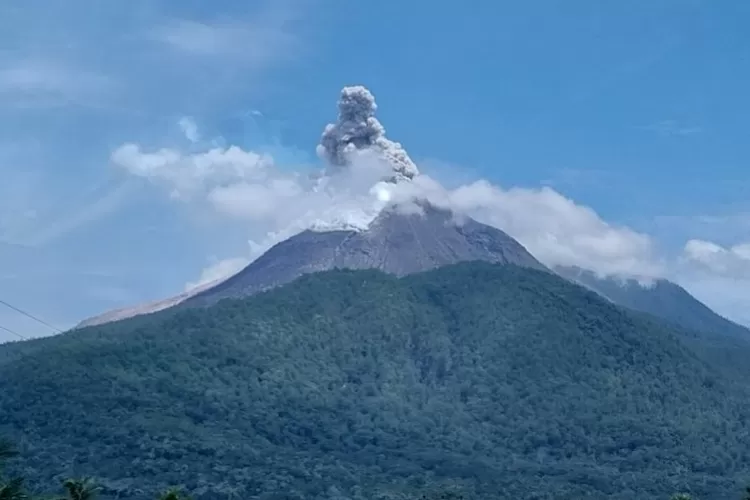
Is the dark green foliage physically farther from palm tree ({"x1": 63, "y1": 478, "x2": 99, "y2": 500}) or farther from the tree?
the tree

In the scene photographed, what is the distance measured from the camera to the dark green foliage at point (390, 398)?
115188 mm

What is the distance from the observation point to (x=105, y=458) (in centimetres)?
11431

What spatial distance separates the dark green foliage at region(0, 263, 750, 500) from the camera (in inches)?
4535

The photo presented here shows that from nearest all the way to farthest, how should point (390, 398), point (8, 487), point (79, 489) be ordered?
1. point (8, 487)
2. point (79, 489)
3. point (390, 398)

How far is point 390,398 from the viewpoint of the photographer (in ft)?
487

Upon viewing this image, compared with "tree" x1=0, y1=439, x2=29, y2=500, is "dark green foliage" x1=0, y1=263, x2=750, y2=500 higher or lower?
higher

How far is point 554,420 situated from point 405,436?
18.8 m

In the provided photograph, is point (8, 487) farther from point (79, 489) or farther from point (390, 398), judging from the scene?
point (390, 398)

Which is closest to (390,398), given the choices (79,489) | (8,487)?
(79,489)

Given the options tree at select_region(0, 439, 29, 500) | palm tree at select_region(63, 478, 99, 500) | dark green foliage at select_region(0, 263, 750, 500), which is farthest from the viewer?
dark green foliage at select_region(0, 263, 750, 500)

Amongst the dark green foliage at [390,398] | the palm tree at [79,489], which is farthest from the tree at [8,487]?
the dark green foliage at [390,398]

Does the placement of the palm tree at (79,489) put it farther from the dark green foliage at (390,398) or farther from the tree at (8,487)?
the dark green foliage at (390,398)

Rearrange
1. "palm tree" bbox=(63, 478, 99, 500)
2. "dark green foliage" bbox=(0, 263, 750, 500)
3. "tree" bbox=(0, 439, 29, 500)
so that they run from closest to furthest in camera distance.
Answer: "tree" bbox=(0, 439, 29, 500), "palm tree" bbox=(63, 478, 99, 500), "dark green foliage" bbox=(0, 263, 750, 500)

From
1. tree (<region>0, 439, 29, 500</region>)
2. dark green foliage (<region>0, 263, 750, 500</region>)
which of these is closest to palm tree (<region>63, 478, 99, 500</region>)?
tree (<region>0, 439, 29, 500</region>)
